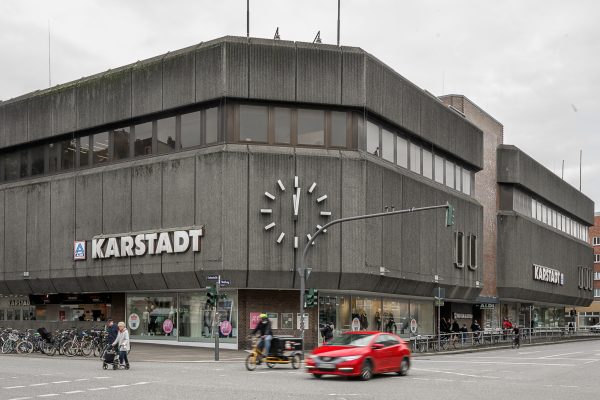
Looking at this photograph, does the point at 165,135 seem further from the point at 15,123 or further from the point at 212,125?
the point at 15,123

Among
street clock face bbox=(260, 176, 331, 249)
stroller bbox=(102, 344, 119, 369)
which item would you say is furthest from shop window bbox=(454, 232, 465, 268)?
stroller bbox=(102, 344, 119, 369)

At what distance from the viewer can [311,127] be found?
140ft

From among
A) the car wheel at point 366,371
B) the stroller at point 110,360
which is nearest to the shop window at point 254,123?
the stroller at point 110,360

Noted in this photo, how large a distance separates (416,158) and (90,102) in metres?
19.4

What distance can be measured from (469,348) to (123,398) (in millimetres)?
33626

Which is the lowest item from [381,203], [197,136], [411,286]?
[411,286]

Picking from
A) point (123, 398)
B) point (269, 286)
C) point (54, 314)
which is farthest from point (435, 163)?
point (123, 398)

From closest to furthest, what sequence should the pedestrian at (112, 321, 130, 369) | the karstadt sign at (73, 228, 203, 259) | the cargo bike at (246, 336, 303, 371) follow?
the pedestrian at (112, 321, 130, 369) → the cargo bike at (246, 336, 303, 371) → the karstadt sign at (73, 228, 203, 259)

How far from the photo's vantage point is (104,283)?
46.3 metres

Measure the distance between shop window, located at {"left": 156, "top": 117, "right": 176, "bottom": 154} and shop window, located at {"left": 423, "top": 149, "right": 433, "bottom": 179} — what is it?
16353 millimetres

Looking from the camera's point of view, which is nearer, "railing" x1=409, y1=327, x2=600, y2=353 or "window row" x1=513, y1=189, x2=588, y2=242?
"railing" x1=409, y1=327, x2=600, y2=353

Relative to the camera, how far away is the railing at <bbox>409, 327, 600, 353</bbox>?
43.5 m

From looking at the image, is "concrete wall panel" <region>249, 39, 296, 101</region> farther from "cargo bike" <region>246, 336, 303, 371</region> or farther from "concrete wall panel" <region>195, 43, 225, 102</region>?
"cargo bike" <region>246, 336, 303, 371</region>

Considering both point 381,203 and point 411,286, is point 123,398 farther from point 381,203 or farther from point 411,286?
point 411,286
